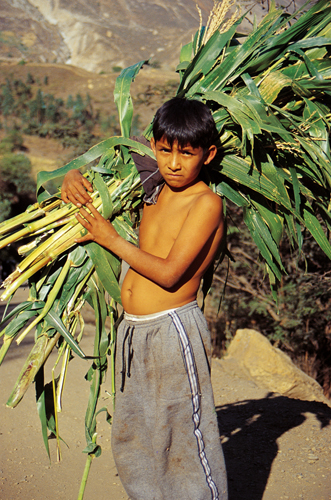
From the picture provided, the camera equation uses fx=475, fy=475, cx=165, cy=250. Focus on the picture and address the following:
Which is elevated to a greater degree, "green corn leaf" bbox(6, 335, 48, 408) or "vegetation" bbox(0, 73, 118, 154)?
"vegetation" bbox(0, 73, 118, 154)

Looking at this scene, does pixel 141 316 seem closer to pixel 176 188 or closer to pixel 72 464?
pixel 176 188

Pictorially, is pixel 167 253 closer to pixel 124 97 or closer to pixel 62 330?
pixel 62 330

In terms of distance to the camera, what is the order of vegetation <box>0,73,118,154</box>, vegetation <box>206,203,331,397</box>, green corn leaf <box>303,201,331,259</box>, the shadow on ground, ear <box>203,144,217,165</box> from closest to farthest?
ear <box>203,144,217,165</box> < green corn leaf <box>303,201,331,259</box> < the shadow on ground < vegetation <box>206,203,331,397</box> < vegetation <box>0,73,118,154</box>

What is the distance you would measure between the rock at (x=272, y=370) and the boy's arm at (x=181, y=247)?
109 inches

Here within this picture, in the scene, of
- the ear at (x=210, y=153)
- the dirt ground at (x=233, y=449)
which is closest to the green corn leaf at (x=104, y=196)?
the ear at (x=210, y=153)

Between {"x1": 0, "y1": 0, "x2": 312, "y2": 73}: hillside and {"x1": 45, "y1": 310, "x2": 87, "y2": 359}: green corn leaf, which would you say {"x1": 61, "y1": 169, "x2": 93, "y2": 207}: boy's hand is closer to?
{"x1": 45, "y1": 310, "x2": 87, "y2": 359}: green corn leaf

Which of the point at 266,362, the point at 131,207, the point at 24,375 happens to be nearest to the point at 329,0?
the point at 131,207

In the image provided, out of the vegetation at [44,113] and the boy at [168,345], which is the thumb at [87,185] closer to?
the boy at [168,345]

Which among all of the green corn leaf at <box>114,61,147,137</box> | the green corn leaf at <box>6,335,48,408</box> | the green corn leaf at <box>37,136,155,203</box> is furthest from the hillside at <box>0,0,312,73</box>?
the green corn leaf at <box>6,335,48,408</box>

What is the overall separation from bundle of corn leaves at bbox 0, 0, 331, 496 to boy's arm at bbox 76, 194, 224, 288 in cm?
19

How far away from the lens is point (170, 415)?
1691mm

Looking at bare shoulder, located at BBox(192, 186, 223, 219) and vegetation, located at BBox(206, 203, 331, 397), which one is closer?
bare shoulder, located at BBox(192, 186, 223, 219)

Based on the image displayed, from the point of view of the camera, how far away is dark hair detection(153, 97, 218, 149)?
4.97 feet

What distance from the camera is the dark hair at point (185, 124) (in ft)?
4.97
